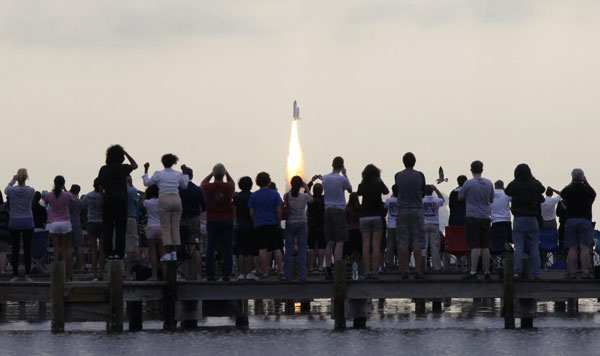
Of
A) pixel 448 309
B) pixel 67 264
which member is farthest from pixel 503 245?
pixel 67 264

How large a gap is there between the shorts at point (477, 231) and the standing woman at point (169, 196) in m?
5.03

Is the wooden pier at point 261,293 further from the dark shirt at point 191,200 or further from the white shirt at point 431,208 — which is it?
the white shirt at point 431,208

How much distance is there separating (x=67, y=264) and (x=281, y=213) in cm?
510

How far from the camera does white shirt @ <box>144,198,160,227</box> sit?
92.0 feet

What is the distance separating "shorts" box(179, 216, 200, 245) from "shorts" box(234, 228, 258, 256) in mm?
1318

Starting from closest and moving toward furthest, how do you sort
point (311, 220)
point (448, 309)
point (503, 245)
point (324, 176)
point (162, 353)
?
point (162, 353), point (324, 176), point (503, 245), point (311, 220), point (448, 309)

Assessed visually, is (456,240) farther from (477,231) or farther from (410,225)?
(410,225)

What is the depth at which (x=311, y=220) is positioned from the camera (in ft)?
109

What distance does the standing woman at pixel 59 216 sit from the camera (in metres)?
29.5

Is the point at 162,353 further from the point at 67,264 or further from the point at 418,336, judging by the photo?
the point at 67,264

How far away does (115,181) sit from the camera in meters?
25.6

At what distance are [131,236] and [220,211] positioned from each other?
285cm

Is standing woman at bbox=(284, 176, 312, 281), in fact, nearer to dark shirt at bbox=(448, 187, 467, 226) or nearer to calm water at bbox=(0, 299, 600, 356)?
calm water at bbox=(0, 299, 600, 356)

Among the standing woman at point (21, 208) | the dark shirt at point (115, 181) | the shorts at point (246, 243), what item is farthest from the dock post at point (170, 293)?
the standing woman at point (21, 208)
